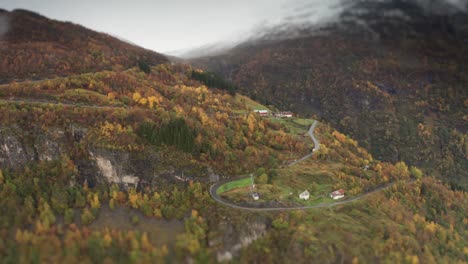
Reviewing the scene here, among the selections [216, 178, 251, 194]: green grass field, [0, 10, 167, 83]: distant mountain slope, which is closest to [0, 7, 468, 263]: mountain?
[216, 178, 251, 194]: green grass field

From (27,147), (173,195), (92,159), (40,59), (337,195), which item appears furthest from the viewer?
(40,59)

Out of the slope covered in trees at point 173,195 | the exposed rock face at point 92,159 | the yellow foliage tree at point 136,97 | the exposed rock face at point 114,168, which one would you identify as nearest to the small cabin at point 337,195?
the slope covered in trees at point 173,195

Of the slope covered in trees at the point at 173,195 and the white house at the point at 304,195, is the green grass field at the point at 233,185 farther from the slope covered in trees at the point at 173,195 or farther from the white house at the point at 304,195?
the white house at the point at 304,195

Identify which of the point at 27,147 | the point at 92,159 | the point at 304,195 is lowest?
the point at 304,195

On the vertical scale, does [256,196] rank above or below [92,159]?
below

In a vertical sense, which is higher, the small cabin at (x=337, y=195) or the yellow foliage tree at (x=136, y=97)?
the yellow foliage tree at (x=136, y=97)

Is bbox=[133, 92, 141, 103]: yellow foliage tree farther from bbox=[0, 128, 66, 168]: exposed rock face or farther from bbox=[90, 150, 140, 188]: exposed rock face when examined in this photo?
bbox=[90, 150, 140, 188]: exposed rock face

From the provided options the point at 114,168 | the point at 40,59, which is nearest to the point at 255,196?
the point at 114,168

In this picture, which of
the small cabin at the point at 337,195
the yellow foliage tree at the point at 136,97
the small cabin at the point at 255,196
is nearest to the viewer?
the small cabin at the point at 255,196

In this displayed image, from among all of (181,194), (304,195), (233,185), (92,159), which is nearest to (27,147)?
(92,159)

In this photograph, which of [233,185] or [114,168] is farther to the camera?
[233,185]

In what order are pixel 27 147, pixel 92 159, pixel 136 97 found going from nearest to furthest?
pixel 27 147, pixel 92 159, pixel 136 97

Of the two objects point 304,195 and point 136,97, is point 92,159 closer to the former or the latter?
point 136,97
